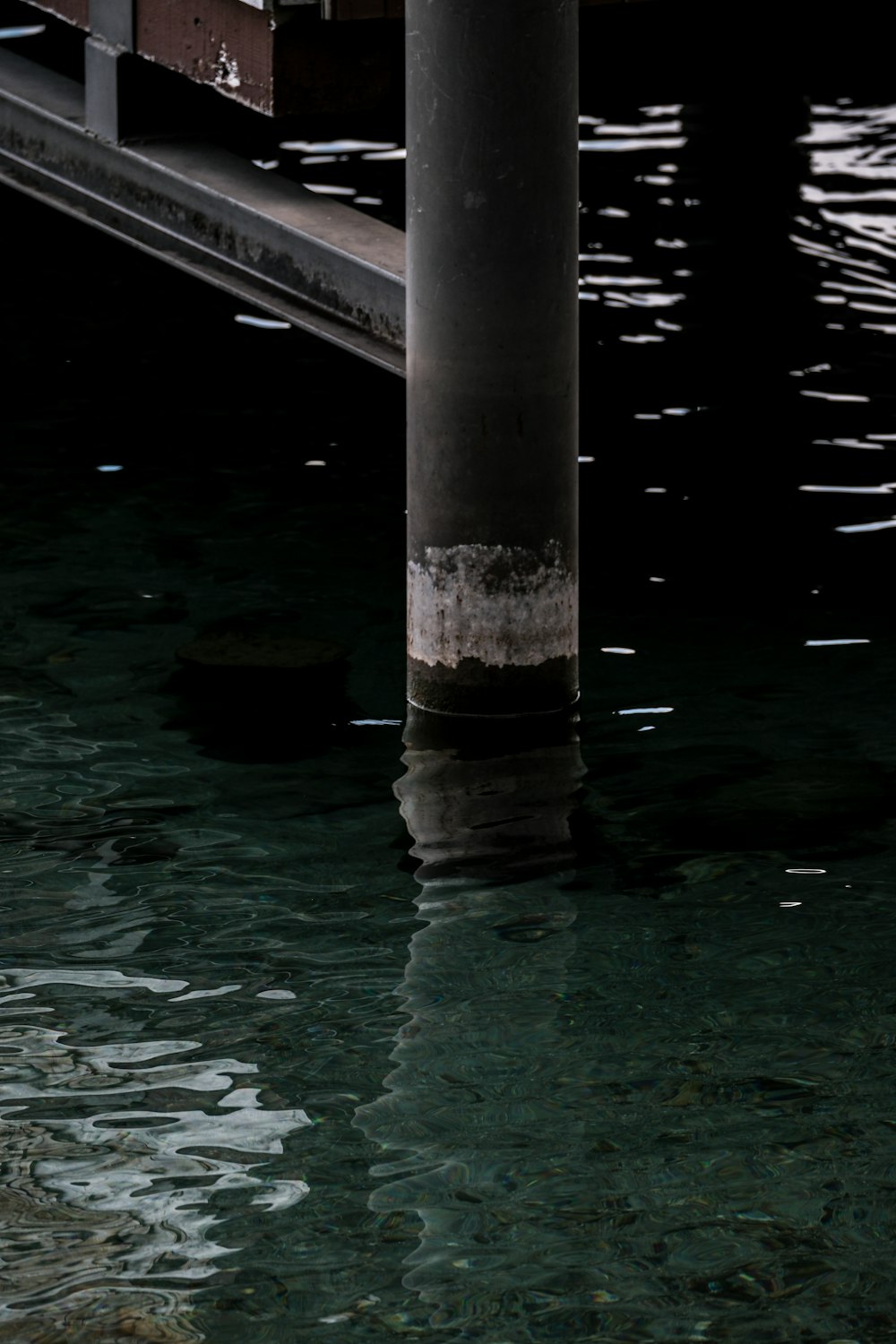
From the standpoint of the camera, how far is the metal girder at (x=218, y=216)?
850cm

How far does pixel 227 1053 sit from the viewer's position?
5.56 metres

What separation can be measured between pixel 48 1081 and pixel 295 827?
5.69ft

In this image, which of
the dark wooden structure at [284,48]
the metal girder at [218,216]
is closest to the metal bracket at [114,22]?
the dark wooden structure at [284,48]

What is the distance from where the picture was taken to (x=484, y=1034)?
568 cm

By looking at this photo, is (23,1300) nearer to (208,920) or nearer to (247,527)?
(208,920)

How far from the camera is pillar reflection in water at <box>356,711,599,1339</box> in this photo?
4684 millimetres

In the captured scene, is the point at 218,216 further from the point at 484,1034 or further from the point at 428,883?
the point at 484,1034

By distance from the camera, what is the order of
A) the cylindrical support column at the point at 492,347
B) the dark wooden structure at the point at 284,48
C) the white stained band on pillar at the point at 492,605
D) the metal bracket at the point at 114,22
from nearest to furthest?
the cylindrical support column at the point at 492,347
the white stained band on pillar at the point at 492,605
the dark wooden structure at the point at 284,48
the metal bracket at the point at 114,22

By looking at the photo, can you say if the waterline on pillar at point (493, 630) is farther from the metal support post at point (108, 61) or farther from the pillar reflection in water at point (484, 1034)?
the metal support post at point (108, 61)

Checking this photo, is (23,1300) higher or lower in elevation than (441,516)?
lower

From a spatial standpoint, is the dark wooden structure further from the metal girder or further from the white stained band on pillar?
the white stained band on pillar

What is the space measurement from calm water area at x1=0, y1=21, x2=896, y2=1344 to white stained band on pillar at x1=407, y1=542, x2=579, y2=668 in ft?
1.00

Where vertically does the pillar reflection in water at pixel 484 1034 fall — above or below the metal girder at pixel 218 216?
below

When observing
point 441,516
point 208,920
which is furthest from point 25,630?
point 208,920
